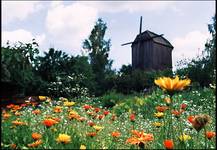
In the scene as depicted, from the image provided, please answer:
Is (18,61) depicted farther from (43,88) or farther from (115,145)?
(115,145)

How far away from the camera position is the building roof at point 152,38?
3444 centimetres

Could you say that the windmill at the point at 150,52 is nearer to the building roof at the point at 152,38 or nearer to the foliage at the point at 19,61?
the building roof at the point at 152,38

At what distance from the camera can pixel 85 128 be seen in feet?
16.6

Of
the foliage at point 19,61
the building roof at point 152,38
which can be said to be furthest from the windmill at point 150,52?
the foliage at point 19,61

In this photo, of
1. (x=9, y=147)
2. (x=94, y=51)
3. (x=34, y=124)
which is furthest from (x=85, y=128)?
(x=94, y=51)

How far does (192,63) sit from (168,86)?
61.6 ft

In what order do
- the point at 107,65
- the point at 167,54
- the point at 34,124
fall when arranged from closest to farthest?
1. the point at 34,124
2. the point at 167,54
3. the point at 107,65

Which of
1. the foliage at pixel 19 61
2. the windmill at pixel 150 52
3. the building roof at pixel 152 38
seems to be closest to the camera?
the foliage at pixel 19 61

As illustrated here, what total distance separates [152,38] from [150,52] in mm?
1104

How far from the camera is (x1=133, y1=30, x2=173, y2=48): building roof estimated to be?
34.4 metres

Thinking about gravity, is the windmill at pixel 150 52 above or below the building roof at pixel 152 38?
below

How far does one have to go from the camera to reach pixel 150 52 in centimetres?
3378

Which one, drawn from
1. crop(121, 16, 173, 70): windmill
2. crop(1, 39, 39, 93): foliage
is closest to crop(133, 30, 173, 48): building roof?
crop(121, 16, 173, 70): windmill

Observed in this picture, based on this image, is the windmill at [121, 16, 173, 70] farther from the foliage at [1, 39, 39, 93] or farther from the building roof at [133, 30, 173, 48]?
the foliage at [1, 39, 39, 93]
